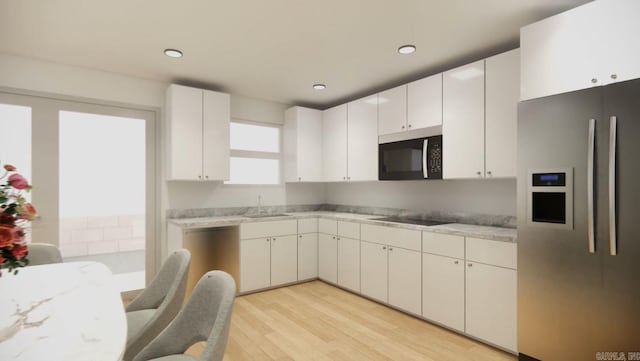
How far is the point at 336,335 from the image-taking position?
272 cm

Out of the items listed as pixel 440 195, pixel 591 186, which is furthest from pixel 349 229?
pixel 591 186

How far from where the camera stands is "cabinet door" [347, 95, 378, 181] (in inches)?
150

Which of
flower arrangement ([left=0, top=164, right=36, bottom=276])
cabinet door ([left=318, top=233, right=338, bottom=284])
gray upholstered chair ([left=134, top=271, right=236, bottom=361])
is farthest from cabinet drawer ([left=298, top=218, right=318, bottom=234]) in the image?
flower arrangement ([left=0, top=164, right=36, bottom=276])

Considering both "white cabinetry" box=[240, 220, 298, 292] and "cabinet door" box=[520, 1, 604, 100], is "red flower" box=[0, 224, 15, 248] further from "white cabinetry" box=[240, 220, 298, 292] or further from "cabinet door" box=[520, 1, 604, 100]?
"cabinet door" box=[520, 1, 604, 100]

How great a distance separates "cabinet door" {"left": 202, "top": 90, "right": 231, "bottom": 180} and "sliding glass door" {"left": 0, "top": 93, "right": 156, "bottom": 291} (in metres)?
0.64

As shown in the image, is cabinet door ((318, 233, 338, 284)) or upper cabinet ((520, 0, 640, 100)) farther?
cabinet door ((318, 233, 338, 284))

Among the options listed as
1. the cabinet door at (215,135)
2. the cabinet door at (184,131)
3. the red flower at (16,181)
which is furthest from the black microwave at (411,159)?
the red flower at (16,181)

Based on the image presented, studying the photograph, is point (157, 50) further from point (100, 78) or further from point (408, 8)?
point (408, 8)

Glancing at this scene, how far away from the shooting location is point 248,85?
3.92 m

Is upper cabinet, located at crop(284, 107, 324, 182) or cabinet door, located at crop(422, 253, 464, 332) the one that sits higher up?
upper cabinet, located at crop(284, 107, 324, 182)

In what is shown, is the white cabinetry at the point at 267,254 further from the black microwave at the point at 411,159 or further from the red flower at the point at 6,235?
the red flower at the point at 6,235

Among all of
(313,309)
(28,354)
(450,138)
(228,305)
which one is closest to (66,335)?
(28,354)

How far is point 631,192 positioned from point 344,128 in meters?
2.98

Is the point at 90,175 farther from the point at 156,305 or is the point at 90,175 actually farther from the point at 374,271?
the point at 374,271
